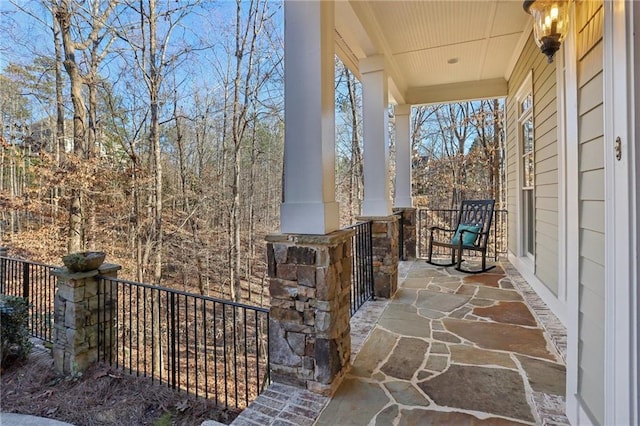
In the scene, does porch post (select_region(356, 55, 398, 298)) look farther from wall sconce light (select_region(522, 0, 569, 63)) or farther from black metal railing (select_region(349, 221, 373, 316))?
wall sconce light (select_region(522, 0, 569, 63))

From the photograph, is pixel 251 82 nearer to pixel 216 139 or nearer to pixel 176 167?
pixel 216 139

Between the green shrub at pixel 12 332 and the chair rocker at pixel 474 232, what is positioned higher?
the chair rocker at pixel 474 232

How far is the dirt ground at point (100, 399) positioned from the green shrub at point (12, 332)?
0.14 metres

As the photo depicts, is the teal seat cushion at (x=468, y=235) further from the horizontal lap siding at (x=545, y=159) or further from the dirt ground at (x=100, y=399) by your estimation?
the dirt ground at (x=100, y=399)

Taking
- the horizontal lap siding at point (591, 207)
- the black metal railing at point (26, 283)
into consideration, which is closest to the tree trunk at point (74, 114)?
the black metal railing at point (26, 283)

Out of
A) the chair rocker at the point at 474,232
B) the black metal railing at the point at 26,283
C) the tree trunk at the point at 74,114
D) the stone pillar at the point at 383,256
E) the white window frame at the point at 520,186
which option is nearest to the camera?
the stone pillar at the point at 383,256

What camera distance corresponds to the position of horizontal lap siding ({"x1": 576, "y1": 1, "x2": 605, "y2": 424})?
4.25 ft

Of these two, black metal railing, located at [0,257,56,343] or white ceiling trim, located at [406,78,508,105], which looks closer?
black metal railing, located at [0,257,56,343]

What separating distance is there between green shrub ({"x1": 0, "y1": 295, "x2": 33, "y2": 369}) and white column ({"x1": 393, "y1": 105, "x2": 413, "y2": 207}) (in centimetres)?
512

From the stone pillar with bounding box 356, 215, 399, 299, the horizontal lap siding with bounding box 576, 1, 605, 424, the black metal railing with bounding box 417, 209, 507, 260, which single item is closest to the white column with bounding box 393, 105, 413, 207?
the black metal railing with bounding box 417, 209, 507, 260

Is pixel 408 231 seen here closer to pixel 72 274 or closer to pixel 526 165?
pixel 526 165

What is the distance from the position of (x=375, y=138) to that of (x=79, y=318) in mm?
3425

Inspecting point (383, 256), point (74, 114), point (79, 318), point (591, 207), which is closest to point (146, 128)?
point (74, 114)

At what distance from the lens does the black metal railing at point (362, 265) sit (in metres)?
3.36
